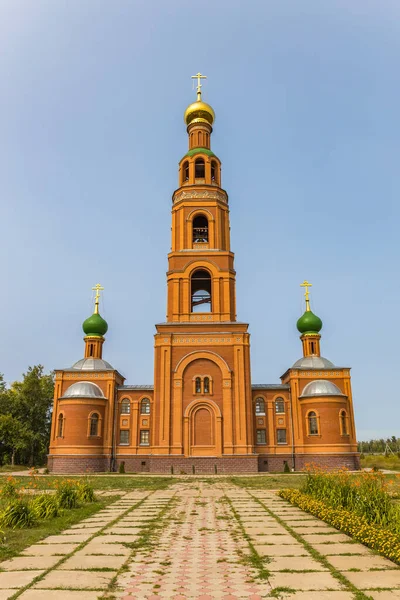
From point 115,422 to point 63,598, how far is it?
2639 cm

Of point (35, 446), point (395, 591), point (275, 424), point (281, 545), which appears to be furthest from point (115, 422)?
point (395, 591)

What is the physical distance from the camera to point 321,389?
29625 millimetres

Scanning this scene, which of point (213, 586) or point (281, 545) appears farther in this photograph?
point (281, 545)

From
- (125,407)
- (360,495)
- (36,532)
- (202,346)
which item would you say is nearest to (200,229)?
(202,346)

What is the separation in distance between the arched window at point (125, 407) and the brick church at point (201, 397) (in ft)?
0.21

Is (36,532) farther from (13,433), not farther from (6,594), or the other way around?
(13,433)

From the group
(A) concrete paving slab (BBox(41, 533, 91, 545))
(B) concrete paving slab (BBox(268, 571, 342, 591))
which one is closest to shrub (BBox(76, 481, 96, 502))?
(A) concrete paving slab (BBox(41, 533, 91, 545))

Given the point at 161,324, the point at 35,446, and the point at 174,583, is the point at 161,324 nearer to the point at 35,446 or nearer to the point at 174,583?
the point at 35,446

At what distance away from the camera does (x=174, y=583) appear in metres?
5.31

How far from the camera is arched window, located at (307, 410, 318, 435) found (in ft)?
95.7

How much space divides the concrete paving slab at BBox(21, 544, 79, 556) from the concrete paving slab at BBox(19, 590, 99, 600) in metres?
1.75

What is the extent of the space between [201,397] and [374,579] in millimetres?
22168

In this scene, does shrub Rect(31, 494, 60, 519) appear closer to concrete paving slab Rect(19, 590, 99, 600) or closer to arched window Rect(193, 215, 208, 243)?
concrete paving slab Rect(19, 590, 99, 600)

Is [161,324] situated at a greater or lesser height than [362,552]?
greater
